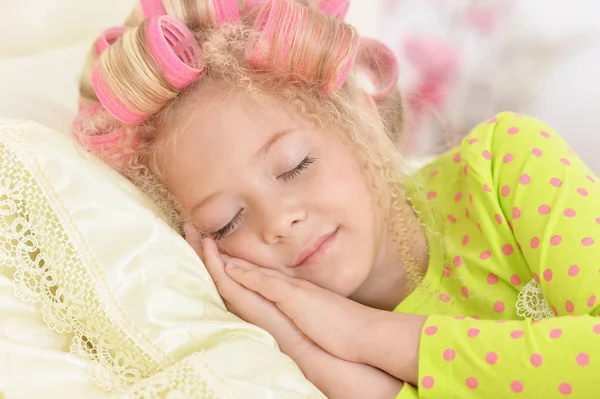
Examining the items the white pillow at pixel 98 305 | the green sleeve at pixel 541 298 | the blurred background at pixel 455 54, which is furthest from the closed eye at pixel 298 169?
the blurred background at pixel 455 54

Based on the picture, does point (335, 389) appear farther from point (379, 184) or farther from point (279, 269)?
point (379, 184)

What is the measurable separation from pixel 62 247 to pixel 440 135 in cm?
123

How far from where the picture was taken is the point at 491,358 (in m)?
1.01

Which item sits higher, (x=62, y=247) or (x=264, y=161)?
(x=264, y=161)

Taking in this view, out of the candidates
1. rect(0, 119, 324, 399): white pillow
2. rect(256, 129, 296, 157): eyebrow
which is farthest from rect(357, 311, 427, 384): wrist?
rect(256, 129, 296, 157): eyebrow

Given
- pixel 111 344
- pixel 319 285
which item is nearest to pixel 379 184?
pixel 319 285

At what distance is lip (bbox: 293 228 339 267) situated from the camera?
1.17m

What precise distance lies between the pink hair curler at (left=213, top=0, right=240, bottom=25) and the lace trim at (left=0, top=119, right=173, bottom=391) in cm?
43

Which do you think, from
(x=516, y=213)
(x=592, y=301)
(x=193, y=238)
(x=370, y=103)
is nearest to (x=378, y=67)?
(x=370, y=103)

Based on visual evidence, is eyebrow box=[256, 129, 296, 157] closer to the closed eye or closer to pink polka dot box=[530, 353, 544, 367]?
the closed eye

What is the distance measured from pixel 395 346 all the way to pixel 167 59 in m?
0.61

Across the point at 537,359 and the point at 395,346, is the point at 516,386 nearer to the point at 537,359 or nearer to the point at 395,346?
the point at 537,359

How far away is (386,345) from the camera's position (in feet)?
3.47

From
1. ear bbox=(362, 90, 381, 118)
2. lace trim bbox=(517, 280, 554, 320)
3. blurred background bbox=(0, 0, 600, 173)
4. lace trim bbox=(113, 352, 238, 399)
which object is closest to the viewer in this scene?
lace trim bbox=(113, 352, 238, 399)
